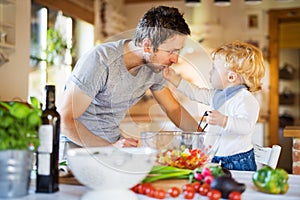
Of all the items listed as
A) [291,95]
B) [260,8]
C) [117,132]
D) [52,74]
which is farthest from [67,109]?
→ [291,95]

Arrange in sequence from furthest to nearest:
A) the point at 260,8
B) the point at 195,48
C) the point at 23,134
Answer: the point at 260,8 < the point at 195,48 < the point at 23,134

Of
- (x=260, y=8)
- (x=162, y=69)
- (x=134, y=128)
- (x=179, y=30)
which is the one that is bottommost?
(x=134, y=128)


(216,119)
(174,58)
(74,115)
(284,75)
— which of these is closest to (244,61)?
(174,58)

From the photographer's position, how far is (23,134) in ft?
3.37

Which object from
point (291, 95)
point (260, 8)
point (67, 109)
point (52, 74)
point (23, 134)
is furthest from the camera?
point (291, 95)

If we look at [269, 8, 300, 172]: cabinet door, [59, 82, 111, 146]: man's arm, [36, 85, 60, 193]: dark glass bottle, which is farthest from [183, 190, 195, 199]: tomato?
[269, 8, 300, 172]: cabinet door

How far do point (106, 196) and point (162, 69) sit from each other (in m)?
0.82

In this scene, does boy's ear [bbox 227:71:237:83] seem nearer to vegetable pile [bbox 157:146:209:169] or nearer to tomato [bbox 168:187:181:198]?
vegetable pile [bbox 157:146:209:169]

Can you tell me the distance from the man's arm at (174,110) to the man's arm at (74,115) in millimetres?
358

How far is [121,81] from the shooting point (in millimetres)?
1778

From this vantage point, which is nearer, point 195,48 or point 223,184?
point 223,184

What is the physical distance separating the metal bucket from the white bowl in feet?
0.38

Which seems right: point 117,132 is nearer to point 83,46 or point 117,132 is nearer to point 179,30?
point 179,30

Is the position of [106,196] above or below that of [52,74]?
below
